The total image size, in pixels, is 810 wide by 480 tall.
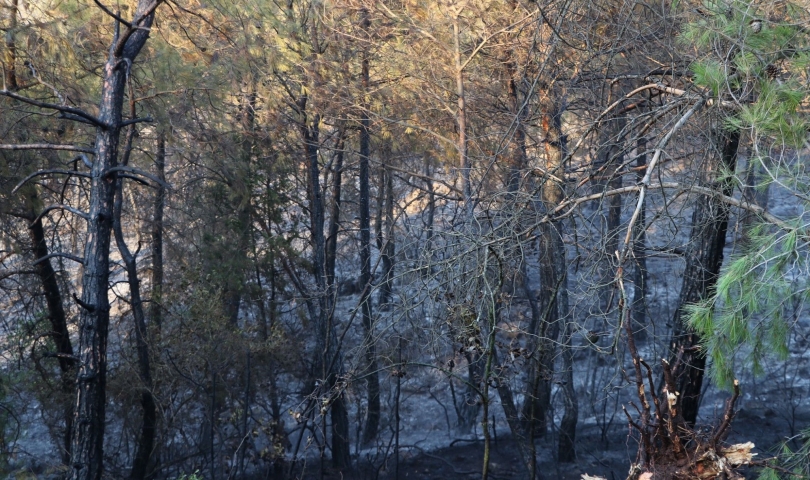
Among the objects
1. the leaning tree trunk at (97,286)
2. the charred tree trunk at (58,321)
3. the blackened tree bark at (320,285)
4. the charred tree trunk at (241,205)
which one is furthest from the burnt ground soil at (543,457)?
the leaning tree trunk at (97,286)

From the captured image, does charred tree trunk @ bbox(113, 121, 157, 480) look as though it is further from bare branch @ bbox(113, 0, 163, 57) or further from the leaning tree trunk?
bare branch @ bbox(113, 0, 163, 57)

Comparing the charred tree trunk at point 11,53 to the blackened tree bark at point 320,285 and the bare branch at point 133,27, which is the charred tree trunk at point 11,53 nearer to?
the bare branch at point 133,27

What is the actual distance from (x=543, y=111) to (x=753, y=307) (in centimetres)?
576

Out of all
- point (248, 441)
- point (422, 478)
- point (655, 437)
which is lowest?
point (422, 478)

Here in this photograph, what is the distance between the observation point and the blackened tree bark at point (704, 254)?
5602 mm

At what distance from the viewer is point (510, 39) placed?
9.52 metres

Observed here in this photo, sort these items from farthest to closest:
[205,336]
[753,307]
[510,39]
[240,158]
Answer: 1. [240,158]
2. [205,336]
3. [510,39]
4. [753,307]

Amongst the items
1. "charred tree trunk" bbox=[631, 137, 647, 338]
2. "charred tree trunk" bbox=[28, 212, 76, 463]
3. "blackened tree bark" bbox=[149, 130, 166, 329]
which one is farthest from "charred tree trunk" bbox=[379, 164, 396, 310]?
"charred tree trunk" bbox=[28, 212, 76, 463]

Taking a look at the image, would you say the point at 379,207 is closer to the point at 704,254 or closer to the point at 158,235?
the point at 158,235

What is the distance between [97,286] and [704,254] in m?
6.01

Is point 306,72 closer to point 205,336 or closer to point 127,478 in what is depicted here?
point 205,336

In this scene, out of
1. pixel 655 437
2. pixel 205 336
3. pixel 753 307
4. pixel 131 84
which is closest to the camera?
pixel 655 437

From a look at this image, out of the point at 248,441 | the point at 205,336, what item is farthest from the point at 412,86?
the point at 248,441

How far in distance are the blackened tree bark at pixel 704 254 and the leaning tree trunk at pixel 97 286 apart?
18.4ft
